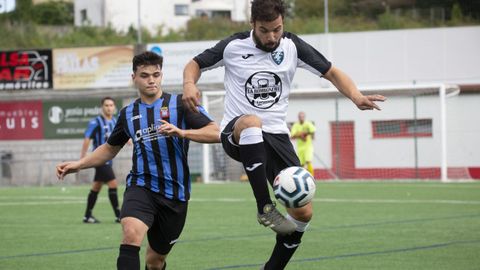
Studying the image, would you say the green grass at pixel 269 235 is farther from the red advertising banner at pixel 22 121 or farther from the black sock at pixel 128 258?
the red advertising banner at pixel 22 121

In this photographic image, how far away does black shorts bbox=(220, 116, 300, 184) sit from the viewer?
784 cm

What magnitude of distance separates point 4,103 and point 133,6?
2281 centimetres

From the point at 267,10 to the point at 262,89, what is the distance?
0.71 metres

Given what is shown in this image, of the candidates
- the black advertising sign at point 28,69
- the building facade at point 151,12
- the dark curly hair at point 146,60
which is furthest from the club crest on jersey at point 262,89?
the building facade at point 151,12

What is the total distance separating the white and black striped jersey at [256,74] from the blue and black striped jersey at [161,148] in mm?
348

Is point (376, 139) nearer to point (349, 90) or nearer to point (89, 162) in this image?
point (349, 90)

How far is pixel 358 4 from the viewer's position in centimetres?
4675

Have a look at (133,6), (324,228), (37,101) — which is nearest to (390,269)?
(324,228)

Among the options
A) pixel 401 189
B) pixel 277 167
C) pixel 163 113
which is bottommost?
pixel 401 189

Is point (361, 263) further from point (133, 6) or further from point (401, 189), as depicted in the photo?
point (133, 6)

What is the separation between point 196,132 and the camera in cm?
754

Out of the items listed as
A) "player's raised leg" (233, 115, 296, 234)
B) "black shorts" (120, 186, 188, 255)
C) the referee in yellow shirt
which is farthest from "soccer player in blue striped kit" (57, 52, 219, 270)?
the referee in yellow shirt

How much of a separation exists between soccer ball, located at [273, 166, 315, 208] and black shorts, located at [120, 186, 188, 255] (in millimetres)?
889

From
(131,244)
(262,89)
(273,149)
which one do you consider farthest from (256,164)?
(131,244)
